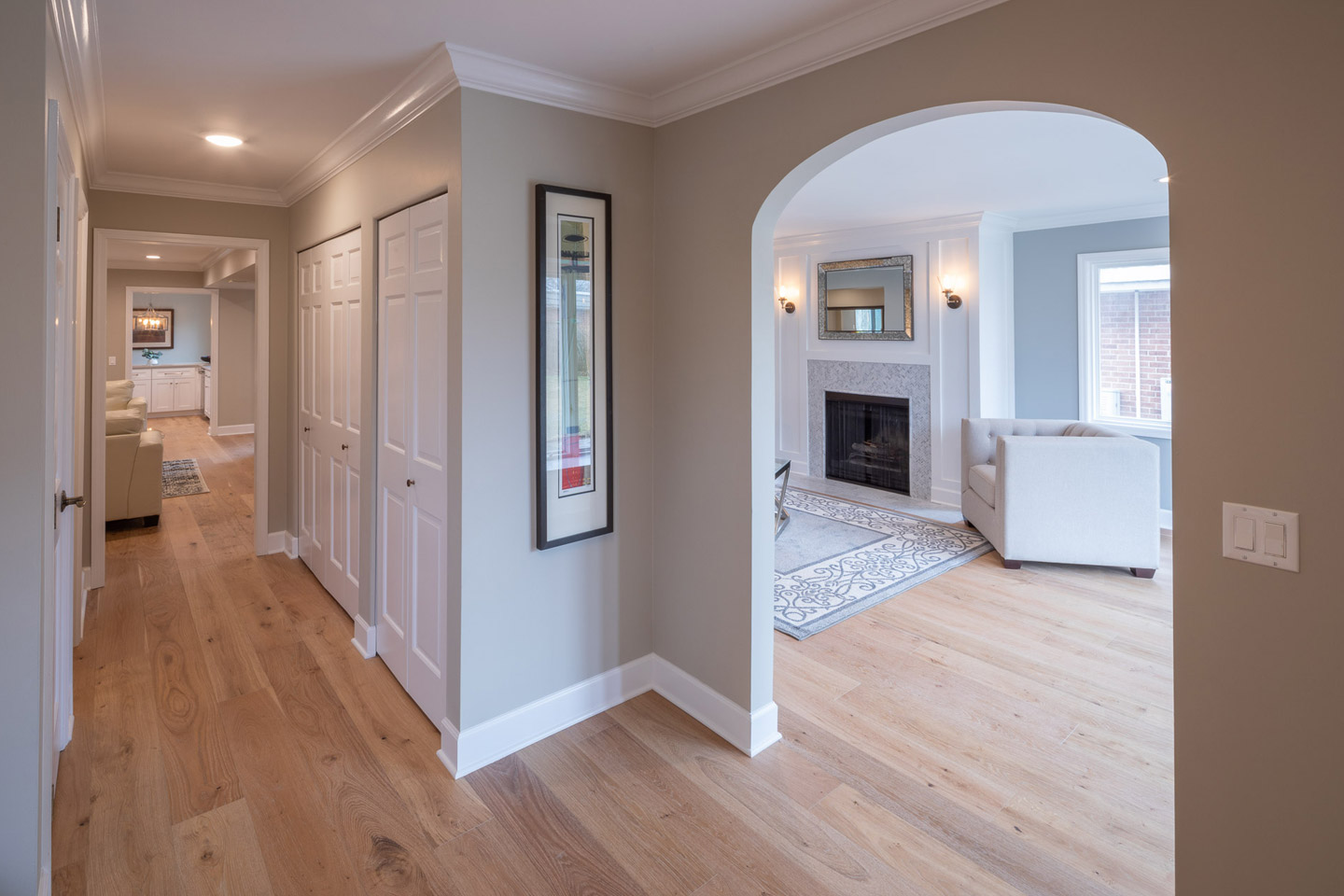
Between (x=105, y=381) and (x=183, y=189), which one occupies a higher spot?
(x=183, y=189)

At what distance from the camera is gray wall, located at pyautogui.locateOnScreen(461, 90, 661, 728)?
233 centimetres

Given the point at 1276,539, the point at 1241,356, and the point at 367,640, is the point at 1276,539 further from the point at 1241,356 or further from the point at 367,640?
the point at 367,640

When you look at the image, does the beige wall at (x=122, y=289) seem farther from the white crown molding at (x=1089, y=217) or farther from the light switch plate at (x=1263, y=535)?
the light switch plate at (x=1263, y=535)

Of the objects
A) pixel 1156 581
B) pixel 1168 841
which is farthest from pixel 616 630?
pixel 1156 581

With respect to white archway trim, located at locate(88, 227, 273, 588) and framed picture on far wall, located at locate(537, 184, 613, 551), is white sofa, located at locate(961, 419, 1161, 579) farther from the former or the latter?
white archway trim, located at locate(88, 227, 273, 588)

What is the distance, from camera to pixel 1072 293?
5.74 m

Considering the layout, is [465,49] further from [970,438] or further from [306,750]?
[970,438]

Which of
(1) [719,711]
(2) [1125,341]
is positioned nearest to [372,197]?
(1) [719,711]

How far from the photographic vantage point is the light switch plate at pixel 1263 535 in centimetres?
131

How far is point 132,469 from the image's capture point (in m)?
5.28

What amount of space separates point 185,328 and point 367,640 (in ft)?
38.5

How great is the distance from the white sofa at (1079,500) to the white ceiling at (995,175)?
1.67 m

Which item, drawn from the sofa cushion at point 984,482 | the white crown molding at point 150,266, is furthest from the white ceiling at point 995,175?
the white crown molding at point 150,266

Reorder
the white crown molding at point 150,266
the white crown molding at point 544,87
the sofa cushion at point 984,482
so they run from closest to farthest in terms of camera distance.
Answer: the white crown molding at point 544,87, the sofa cushion at point 984,482, the white crown molding at point 150,266
